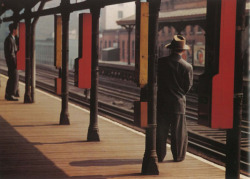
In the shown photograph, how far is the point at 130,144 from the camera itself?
817cm

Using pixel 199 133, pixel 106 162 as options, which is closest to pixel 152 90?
pixel 106 162

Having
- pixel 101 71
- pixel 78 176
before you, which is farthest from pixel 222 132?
pixel 101 71

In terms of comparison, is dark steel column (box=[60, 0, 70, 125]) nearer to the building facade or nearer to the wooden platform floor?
the wooden platform floor

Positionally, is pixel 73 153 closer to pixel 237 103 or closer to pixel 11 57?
pixel 237 103

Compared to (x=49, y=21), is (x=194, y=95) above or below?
below

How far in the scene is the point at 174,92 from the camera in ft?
22.0

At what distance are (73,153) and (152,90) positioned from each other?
1.92m

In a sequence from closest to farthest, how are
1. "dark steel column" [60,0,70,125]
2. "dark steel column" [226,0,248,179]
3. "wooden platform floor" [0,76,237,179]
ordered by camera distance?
"dark steel column" [226,0,248,179]
"wooden platform floor" [0,76,237,179]
"dark steel column" [60,0,70,125]

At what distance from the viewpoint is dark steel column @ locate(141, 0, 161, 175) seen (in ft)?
19.9

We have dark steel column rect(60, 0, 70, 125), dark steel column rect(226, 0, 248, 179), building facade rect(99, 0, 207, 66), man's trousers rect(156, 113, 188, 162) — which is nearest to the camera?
dark steel column rect(226, 0, 248, 179)

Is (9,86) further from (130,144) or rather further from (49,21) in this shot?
(49,21)

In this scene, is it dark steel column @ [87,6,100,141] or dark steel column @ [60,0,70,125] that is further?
dark steel column @ [60,0,70,125]

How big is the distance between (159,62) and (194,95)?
1564 centimetres

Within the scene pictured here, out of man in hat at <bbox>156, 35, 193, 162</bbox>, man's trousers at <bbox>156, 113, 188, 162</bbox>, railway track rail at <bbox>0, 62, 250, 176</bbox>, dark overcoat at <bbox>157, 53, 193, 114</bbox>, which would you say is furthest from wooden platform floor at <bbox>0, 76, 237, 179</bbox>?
railway track rail at <bbox>0, 62, 250, 176</bbox>
